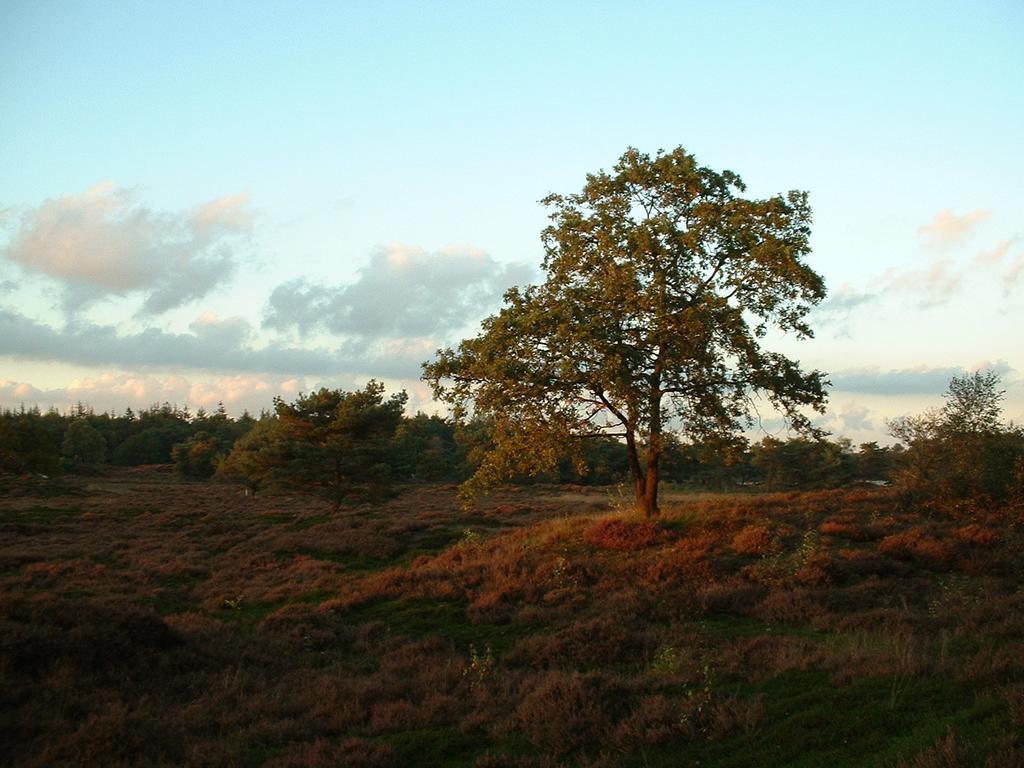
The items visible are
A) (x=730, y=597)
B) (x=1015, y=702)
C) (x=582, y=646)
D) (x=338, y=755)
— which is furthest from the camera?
(x=730, y=597)

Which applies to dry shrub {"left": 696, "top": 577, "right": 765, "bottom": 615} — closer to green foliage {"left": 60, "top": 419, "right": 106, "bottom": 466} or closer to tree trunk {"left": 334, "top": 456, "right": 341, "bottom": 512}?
tree trunk {"left": 334, "top": 456, "right": 341, "bottom": 512}

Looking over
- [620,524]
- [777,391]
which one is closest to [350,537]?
[620,524]

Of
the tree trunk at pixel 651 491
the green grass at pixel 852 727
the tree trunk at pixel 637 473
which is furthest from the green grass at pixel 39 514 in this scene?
the green grass at pixel 852 727

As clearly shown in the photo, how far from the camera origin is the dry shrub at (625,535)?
19983mm

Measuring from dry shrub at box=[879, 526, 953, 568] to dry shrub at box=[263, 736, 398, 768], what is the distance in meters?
15.0

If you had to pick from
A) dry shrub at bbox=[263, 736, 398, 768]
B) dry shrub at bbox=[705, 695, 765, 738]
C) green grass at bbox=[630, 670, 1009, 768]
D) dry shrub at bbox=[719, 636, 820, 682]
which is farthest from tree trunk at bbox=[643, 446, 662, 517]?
dry shrub at bbox=[263, 736, 398, 768]

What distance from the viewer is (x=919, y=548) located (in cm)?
1806

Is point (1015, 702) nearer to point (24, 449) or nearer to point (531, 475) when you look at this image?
point (531, 475)

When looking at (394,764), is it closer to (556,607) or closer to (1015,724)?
(1015,724)

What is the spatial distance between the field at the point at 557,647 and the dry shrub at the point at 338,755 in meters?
0.05

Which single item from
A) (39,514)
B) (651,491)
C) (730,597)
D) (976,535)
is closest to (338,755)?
(730,597)

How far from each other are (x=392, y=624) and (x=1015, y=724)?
11.8 metres

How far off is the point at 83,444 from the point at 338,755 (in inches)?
4343

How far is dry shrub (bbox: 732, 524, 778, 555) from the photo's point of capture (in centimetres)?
1864
